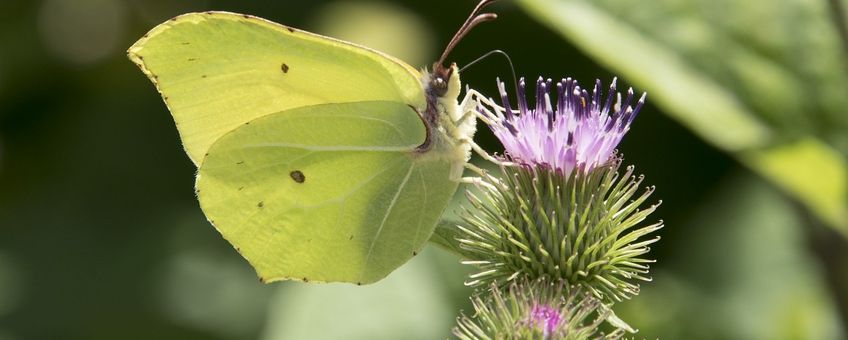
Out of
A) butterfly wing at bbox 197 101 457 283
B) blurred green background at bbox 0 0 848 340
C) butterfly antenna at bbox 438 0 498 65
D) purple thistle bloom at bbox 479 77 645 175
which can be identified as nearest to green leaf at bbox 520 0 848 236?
blurred green background at bbox 0 0 848 340

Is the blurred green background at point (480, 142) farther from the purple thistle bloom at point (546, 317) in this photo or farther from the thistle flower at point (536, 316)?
the purple thistle bloom at point (546, 317)

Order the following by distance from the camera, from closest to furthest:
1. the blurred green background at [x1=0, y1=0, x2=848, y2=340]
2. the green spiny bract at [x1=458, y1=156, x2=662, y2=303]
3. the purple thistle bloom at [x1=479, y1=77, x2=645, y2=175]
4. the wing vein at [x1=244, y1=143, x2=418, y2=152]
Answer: the green spiny bract at [x1=458, y1=156, x2=662, y2=303]
the purple thistle bloom at [x1=479, y1=77, x2=645, y2=175]
the wing vein at [x1=244, y1=143, x2=418, y2=152]
the blurred green background at [x1=0, y1=0, x2=848, y2=340]

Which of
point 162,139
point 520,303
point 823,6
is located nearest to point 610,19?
point 823,6

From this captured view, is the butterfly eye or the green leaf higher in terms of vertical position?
the green leaf

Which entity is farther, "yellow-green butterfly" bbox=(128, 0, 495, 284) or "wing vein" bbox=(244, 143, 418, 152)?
"wing vein" bbox=(244, 143, 418, 152)

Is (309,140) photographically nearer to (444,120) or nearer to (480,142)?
(444,120)

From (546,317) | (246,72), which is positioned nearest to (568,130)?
(546,317)

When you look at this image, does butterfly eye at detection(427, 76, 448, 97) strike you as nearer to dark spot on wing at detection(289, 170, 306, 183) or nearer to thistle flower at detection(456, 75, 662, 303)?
thistle flower at detection(456, 75, 662, 303)
